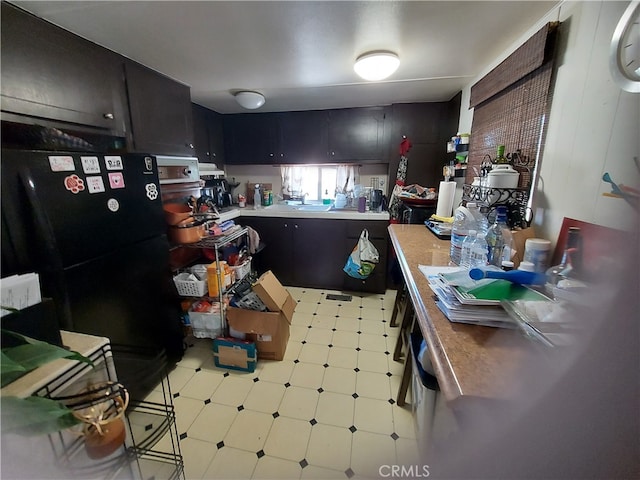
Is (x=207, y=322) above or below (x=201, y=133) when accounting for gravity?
below

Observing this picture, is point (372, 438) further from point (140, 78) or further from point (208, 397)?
point (140, 78)

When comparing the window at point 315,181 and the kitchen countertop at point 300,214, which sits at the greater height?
the window at point 315,181

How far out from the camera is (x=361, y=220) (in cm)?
269

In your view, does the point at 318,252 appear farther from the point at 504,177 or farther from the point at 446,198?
the point at 504,177

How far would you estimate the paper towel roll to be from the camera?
1802 millimetres

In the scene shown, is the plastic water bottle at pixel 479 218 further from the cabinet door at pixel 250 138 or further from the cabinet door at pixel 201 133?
the cabinet door at pixel 201 133

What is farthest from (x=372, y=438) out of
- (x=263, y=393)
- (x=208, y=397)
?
Answer: (x=208, y=397)

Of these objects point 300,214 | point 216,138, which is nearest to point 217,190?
point 216,138

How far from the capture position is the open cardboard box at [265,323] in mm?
1770

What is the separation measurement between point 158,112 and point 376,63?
5.16 ft

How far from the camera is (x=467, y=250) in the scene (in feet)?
3.61

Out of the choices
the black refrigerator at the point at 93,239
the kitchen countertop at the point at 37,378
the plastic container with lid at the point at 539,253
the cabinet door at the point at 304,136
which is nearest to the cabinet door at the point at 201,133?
the cabinet door at the point at 304,136

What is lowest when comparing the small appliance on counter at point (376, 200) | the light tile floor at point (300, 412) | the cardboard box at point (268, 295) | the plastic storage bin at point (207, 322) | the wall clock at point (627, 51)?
the light tile floor at point (300, 412)

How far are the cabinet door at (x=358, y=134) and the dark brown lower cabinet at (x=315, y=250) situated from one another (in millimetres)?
787
